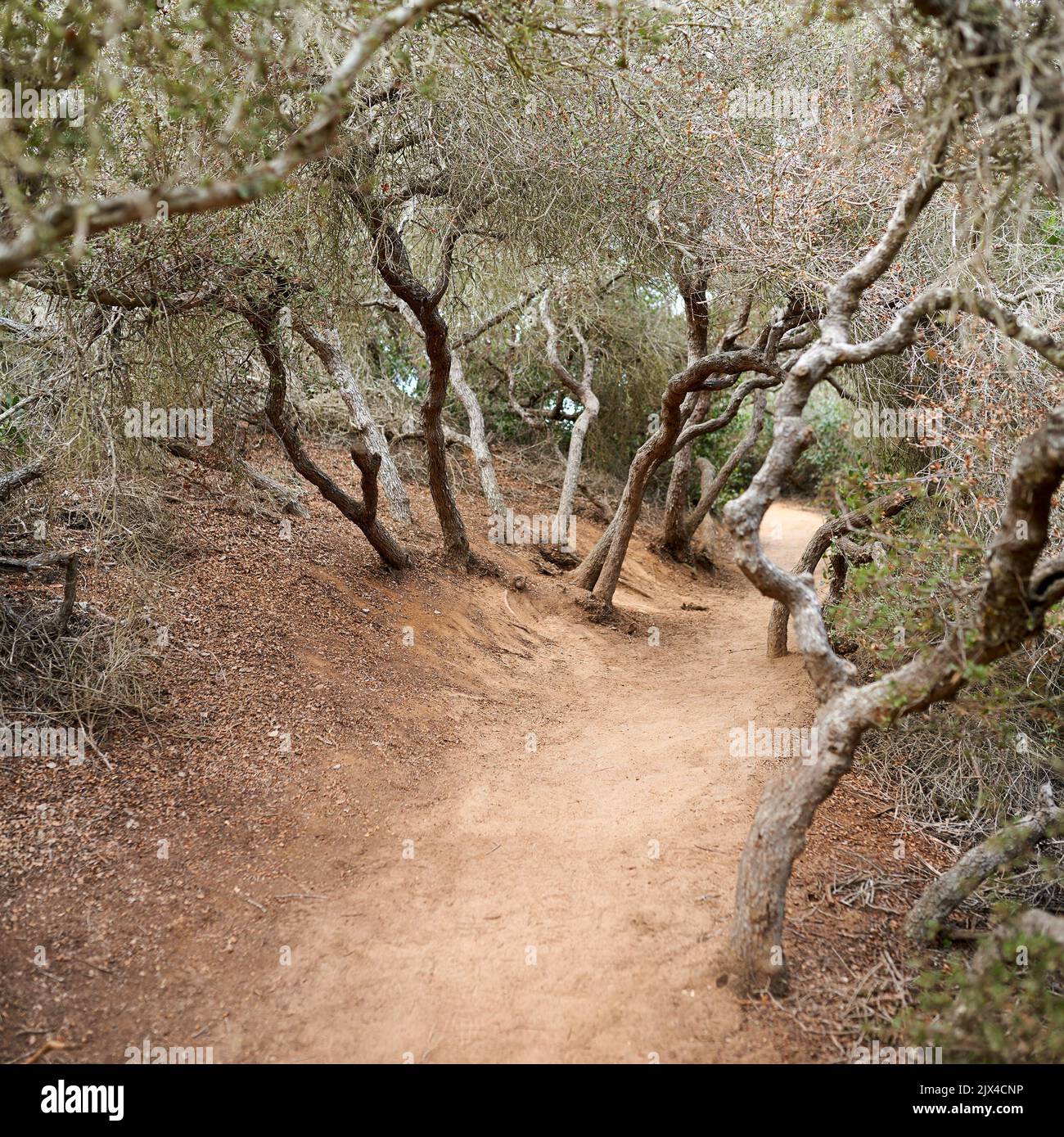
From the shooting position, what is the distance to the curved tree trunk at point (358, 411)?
346 inches

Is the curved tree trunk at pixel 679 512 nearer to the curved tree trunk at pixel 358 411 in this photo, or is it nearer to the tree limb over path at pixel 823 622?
the curved tree trunk at pixel 358 411

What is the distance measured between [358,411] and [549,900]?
644 centimetres

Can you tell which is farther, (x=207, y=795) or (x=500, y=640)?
(x=500, y=640)

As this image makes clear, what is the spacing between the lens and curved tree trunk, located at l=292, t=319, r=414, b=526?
8.80 meters

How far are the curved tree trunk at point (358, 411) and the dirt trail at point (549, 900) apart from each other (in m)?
3.31

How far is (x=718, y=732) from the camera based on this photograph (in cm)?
664

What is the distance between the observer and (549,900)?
467 centimetres

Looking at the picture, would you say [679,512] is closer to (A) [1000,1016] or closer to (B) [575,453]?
(B) [575,453]

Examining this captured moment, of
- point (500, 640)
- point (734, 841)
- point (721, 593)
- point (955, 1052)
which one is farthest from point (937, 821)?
point (721, 593)

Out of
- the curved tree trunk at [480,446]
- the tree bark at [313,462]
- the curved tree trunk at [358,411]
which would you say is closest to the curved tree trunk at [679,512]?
the curved tree trunk at [480,446]

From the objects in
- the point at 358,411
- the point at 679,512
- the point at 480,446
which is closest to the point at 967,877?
the point at 358,411

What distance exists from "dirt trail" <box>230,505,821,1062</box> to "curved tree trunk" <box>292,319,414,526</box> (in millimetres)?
3307
